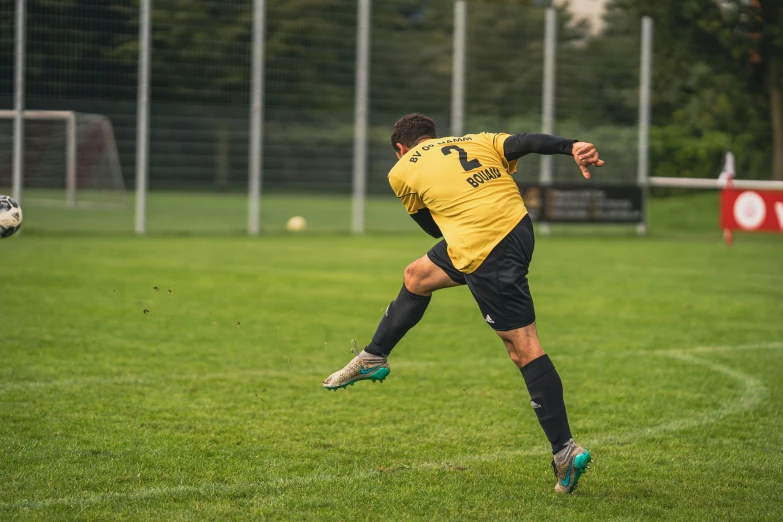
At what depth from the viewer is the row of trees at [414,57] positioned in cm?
2212

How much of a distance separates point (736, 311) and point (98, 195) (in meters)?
19.8

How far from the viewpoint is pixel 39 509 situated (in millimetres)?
4359

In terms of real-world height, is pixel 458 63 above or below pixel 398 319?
above

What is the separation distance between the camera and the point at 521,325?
4.99 metres

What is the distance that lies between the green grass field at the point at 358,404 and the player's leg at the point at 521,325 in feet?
1.09

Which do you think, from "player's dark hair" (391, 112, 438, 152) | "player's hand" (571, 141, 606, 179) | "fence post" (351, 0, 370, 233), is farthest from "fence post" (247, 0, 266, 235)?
"player's hand" (571, 141, 606, 179)

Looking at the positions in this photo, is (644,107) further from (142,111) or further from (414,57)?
(142,111)

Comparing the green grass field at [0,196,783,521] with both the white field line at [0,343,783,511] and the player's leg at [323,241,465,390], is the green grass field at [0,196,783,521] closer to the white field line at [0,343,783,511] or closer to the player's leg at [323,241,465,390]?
the white field line at [0,343,783,511]

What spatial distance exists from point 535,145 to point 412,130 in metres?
0.79

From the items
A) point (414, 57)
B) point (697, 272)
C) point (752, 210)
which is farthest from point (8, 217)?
point (414, 57)

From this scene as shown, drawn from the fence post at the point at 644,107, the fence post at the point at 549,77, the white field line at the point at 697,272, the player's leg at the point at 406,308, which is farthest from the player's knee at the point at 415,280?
the fence post at the point at 644,107

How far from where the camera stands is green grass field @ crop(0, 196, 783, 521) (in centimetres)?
469

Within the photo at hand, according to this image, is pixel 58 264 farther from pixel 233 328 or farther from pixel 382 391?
pixel 382 391

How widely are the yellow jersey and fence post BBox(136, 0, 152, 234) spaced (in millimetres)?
17913
